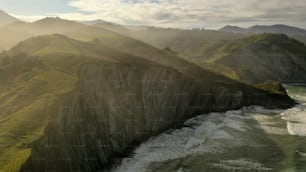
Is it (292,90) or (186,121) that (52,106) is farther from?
(292,90)

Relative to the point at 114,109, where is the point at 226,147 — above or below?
below

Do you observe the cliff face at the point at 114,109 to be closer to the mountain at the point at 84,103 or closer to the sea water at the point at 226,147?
the mountain at the point at 84,103

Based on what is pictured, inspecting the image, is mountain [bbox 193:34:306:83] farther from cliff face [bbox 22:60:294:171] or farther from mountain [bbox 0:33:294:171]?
cliff face [bbox 22:60:294:171]

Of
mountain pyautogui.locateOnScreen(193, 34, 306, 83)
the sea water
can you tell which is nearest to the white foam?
the sea water

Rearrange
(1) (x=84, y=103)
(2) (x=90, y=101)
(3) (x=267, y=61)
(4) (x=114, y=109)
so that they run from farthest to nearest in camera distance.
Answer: (3) (x=267, y=61)
(4) (x=114, y=109)
(2) (x=90, y=101)
(1) (x=84, y=103)

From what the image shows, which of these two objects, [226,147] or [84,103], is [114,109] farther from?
[226,147]

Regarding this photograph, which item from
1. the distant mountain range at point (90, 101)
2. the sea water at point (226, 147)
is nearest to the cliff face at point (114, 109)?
the distant mountain range at point (90, 101)

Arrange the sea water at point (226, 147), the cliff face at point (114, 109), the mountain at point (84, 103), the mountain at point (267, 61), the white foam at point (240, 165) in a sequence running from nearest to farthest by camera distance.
Result: the mountain at point (84, 103)
the cliff face at point (114, 109)
the white foam at point (240, 165)
the sea water at point (226, 147)
the mountain at point (267, 61)

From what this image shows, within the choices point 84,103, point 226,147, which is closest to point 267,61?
point 226,147
